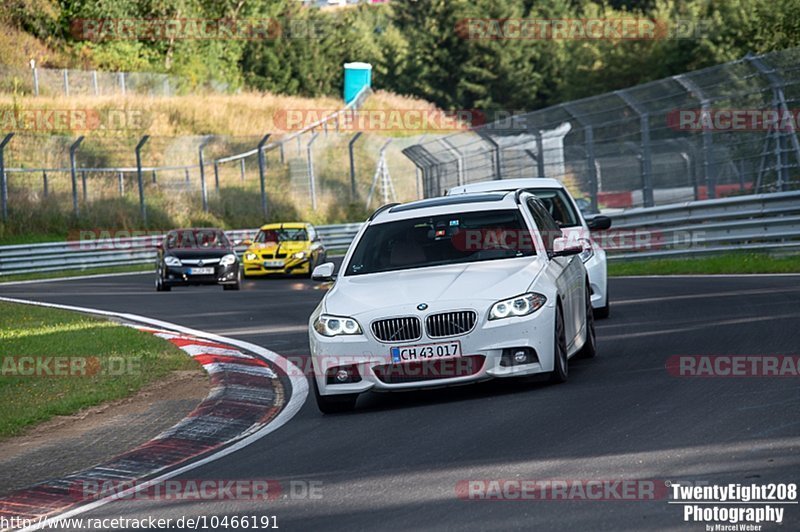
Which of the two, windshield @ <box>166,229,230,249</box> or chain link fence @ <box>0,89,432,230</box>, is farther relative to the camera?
chain link fence @ <box>0,89,432,230</box>

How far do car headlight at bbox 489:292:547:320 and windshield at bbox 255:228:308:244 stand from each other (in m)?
21.0

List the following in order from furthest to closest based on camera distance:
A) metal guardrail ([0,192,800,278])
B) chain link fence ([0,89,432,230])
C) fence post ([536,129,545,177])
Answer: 1. chain link fence ([0,89,432,230])
2. fence post ([536,129,545,177])
3. metal guardrail ([0,192,800,278])

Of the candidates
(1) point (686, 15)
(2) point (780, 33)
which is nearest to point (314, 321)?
(2) point (780, 33)

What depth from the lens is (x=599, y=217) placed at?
48.2 ft

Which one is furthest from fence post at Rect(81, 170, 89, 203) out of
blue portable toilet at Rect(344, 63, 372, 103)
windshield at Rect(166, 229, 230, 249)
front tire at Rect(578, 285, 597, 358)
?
blue portable toilet at Rect(344, 63, 372, 103)

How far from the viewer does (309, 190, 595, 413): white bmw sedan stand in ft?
31.1

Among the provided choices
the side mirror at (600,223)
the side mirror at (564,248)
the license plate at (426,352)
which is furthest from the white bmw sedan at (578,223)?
the license plate at (426,352)

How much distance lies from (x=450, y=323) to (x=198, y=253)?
1735 cm

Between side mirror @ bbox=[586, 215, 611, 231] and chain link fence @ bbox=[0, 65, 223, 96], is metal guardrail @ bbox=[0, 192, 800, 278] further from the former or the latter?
chain link fence @ bbox=[0, 65, 223, 96]

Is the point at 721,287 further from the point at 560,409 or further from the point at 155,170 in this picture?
the point at 155,170

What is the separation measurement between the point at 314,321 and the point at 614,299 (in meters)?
8.22

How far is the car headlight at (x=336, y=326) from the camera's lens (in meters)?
9.67

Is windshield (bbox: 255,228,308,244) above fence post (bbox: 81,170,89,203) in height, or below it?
below

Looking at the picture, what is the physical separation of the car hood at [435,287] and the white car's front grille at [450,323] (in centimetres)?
6
